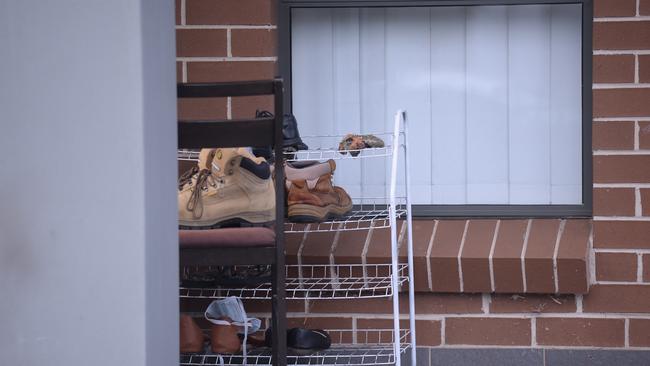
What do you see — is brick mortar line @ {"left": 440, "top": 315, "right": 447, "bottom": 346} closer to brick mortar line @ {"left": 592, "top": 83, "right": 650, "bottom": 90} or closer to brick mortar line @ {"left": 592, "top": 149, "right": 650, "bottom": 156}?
brick mortar line @ {"left": 592, "top": 149, "right": 650, "bottom": 156}

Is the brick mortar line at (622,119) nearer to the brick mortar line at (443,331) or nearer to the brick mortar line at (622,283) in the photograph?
the brick mortar line at (622,283)

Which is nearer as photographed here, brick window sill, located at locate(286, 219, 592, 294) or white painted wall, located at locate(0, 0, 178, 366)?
white painted wall, located at locate(0, 0, 178, 366)

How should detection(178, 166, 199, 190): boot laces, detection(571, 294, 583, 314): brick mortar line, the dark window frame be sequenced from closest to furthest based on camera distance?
detection(178, 166, 199, 190): boot laces
detection(571, 294, 583, 314): brick mortar line
the dark window frame

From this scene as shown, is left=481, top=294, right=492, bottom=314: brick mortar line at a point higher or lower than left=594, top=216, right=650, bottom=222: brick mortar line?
lower

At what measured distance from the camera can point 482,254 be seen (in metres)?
3.94

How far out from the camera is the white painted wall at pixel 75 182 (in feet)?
5.90

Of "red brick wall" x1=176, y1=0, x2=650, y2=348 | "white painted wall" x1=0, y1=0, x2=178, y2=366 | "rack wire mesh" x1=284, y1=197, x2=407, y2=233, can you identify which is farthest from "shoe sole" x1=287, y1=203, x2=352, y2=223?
"white painted wall" x1=0, y1=0, x2=178, y2=366

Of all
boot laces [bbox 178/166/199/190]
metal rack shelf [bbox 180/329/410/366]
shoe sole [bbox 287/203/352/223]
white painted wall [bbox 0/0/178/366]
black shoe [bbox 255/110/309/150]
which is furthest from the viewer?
metal rack shelf [bbox 180/329/410/366]

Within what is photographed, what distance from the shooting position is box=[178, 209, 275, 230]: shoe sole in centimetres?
322

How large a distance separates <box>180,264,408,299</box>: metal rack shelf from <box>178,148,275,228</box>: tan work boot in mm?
697

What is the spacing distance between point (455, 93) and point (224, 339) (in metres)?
1.39

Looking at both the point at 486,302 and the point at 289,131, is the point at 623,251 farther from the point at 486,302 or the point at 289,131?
the point at 289,131

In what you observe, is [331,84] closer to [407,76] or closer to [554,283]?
[407,76]

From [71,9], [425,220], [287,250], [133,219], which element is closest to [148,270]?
[133,219]
